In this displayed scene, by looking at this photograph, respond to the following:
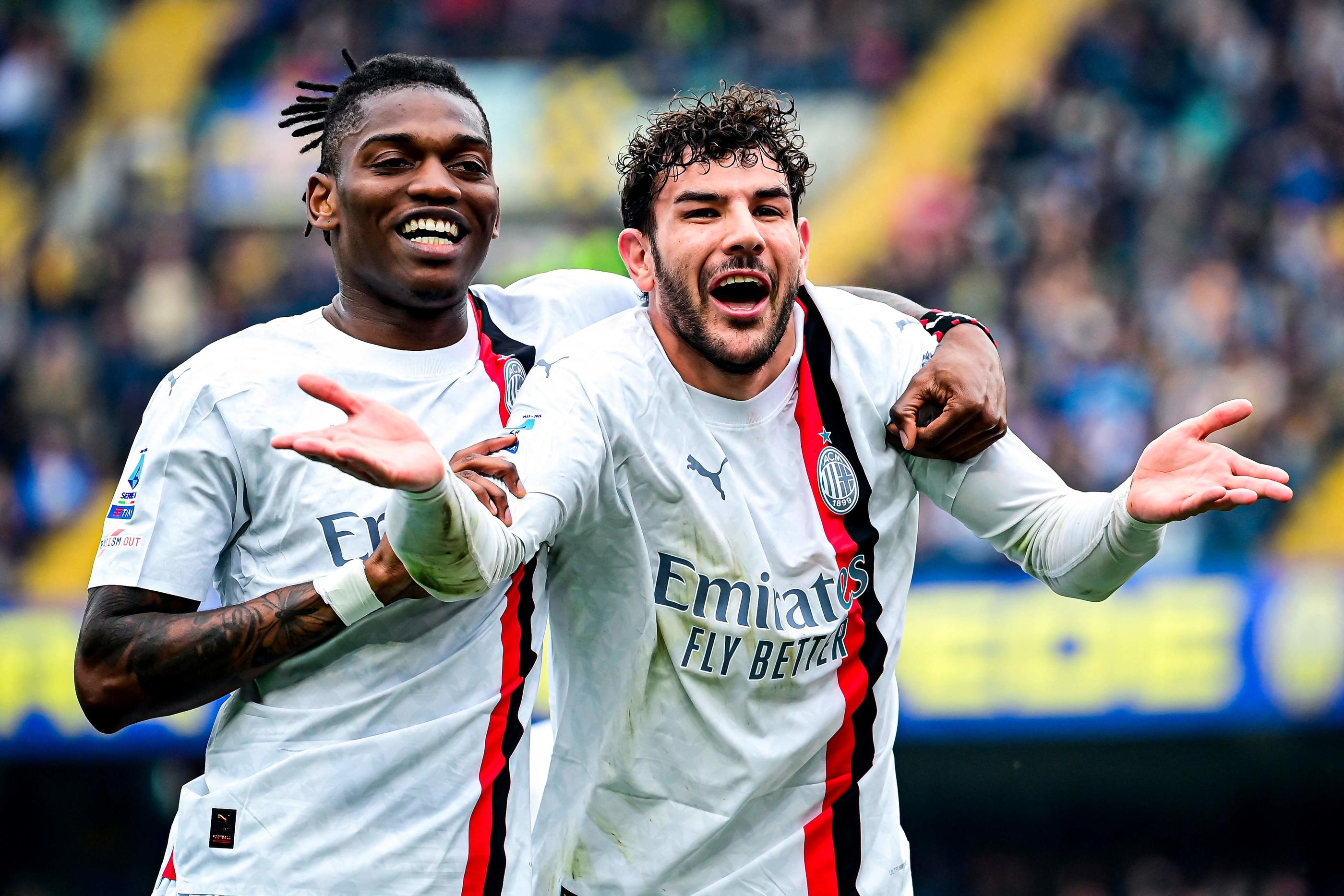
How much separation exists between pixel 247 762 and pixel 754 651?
3.92ft

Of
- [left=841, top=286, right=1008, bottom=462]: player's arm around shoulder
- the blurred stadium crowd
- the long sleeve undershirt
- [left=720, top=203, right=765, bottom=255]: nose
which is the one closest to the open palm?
the long sleeve undershirt

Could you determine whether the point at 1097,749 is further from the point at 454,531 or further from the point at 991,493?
the point at 454,531

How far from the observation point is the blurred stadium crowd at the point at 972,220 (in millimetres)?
11258

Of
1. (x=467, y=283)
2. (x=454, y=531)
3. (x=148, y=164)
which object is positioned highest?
(x=148, y=164)

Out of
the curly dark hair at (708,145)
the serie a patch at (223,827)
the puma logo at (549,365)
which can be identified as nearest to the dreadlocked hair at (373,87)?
the curly dark hair at (708,145)

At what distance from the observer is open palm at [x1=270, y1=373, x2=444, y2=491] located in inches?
115

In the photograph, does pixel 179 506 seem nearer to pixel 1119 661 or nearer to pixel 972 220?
pixel 1119 661

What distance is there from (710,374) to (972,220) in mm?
9749

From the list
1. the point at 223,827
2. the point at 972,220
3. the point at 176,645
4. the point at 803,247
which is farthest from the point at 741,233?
the point at 972,220

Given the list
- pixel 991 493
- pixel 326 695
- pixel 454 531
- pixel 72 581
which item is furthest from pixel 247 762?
pixel 72 581

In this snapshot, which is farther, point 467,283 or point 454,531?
point 467,283

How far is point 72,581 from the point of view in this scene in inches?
437

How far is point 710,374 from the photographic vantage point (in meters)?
3.78

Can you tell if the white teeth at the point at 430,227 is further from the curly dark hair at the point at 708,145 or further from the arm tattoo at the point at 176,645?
the arm tattoo at the point at 176,645
